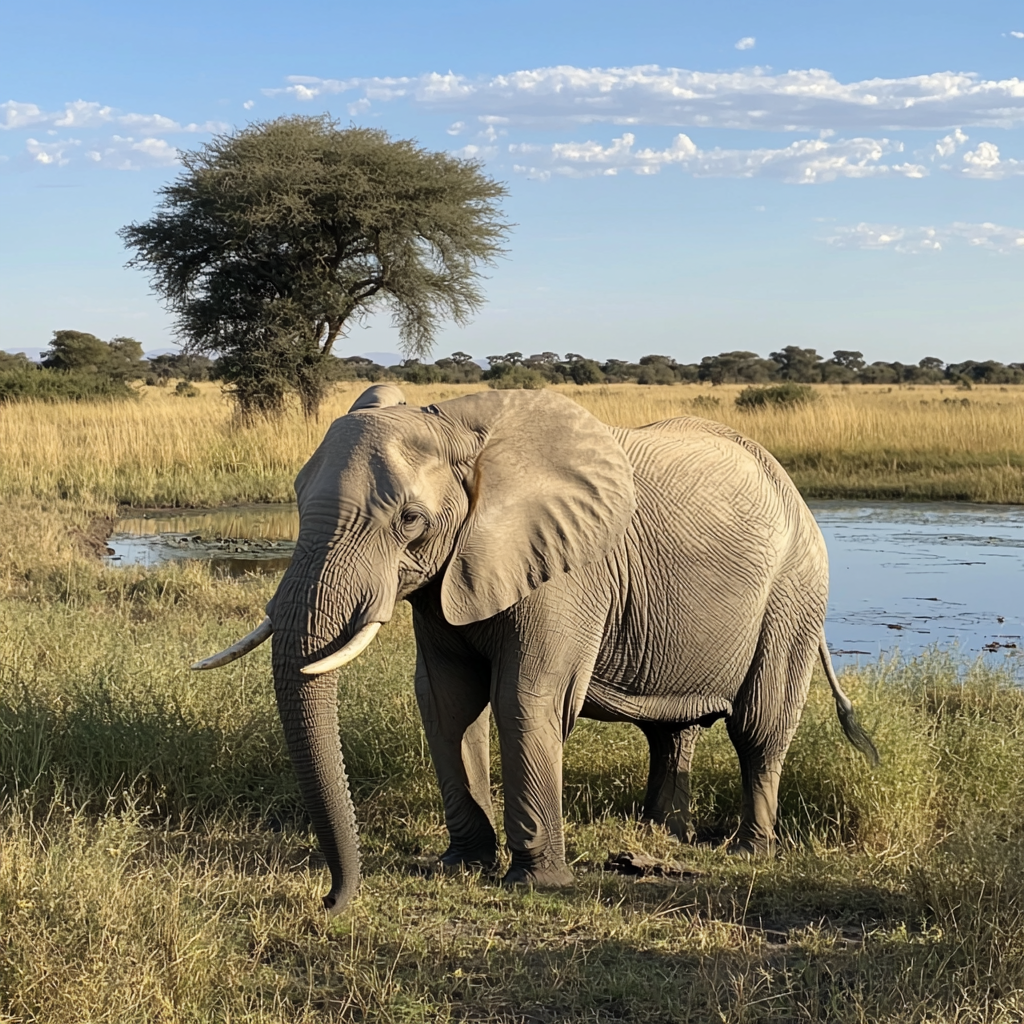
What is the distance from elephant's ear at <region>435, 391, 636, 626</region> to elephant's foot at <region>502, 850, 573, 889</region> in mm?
886

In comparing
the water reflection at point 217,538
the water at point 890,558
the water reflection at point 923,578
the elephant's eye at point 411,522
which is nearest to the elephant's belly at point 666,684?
the elephant's eye at point 411,522

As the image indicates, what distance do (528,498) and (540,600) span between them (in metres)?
0.33

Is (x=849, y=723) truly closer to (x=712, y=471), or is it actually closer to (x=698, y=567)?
(x=698, y=567)

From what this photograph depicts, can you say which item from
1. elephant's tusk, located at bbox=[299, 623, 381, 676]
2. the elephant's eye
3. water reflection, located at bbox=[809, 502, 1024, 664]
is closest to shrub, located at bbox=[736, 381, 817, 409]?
water reflection, located at bbox=[809, 502, 1024, 664]

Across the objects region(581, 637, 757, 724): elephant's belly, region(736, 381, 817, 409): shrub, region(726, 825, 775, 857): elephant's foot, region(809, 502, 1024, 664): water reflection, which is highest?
region(736, 381, 817, 409): shrub

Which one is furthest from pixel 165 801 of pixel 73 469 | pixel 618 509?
pixel 73 469

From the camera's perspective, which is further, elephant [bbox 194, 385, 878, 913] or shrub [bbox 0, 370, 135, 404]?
shrub [bbox 0, 370, 135, 404]

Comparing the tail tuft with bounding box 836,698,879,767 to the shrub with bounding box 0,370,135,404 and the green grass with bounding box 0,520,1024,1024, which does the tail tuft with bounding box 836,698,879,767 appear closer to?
the green grass with bounding box 0,520,1024,1024

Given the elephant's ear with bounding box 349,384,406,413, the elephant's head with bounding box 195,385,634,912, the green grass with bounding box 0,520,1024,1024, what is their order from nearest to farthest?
the green grass with bounding box 0,520,1024,1024 < the elephant's head with bounding box 195,385,634,912 < the elephant's ear with bounding box 349,384,406,413

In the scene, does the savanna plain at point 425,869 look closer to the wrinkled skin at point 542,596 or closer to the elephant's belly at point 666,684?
the wrinkled skin at point 542,596

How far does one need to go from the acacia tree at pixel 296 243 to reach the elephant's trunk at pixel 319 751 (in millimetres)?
17408

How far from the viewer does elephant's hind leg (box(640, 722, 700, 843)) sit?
4824mm

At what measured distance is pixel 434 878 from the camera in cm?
420

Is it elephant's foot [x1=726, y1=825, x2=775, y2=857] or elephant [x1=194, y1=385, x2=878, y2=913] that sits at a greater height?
elephant [x1=194, y1=385, x2=878, y2=913]
